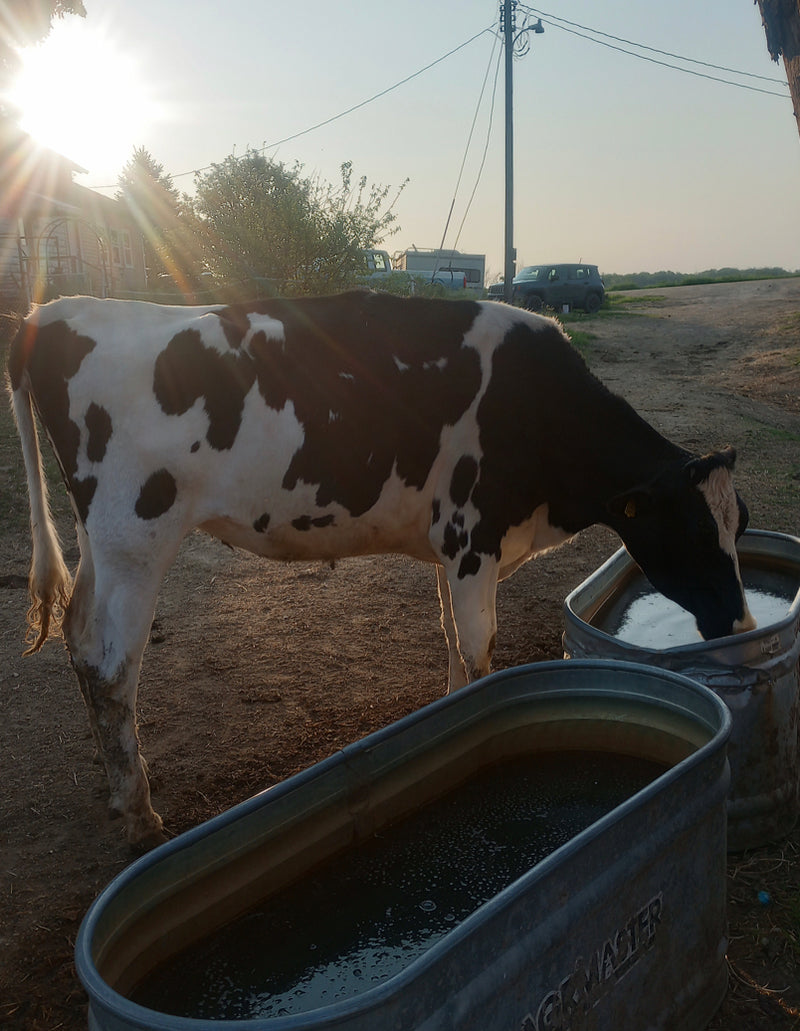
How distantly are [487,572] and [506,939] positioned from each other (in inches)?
89.7

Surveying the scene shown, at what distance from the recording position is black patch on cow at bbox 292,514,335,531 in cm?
352

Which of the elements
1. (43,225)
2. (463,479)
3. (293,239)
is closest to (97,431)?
(463,479)

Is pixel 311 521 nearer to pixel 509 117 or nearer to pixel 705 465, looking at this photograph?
pixel 705 465

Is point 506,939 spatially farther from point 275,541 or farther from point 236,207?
point 236,207

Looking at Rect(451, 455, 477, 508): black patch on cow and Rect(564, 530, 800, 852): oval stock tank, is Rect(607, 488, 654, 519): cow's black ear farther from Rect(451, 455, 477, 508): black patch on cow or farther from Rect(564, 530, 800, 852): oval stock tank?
Rect(451, 455, 477, 508): black patch on cow

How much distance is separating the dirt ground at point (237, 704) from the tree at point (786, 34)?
3244 millimetres

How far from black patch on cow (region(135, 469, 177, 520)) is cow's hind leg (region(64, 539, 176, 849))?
207 millimetres

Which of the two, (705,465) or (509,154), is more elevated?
(509,154)

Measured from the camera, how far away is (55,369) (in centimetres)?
329

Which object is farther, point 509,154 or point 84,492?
point 509,154

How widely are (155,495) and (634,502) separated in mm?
2029

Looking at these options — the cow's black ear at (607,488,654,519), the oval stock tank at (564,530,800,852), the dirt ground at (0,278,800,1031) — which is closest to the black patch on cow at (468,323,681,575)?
the cow's black ear at (607,488,654,519)

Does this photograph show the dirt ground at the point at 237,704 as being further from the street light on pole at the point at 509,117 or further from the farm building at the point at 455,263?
the farm building at the point at 455,263

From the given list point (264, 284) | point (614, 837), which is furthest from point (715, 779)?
point (264, 284)
